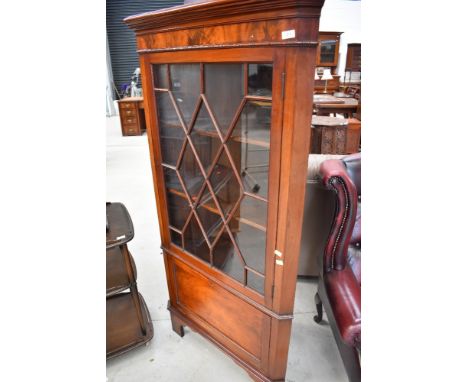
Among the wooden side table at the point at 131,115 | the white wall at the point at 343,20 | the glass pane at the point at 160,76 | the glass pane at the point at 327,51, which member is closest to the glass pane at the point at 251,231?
the glass pane at the point at 160,76

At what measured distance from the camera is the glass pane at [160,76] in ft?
3.27

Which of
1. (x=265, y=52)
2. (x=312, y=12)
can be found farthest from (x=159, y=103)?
(x=312, y=12)

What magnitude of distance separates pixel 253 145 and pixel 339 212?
1.70 feet

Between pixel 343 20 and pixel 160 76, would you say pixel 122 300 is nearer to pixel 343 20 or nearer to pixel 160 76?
pixel 160 76

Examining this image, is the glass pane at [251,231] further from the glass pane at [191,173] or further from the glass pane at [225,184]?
the glass pane at [191,173]

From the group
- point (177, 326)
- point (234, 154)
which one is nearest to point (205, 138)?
point (234, 154)

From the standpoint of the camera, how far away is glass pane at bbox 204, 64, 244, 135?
818 millimetres

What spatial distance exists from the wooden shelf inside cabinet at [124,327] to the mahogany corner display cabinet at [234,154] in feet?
1.11

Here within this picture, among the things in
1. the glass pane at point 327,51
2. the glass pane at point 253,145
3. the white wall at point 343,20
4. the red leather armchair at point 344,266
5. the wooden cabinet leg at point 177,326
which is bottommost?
the wooden cabinet leg at point 177,326

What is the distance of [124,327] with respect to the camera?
1.48m

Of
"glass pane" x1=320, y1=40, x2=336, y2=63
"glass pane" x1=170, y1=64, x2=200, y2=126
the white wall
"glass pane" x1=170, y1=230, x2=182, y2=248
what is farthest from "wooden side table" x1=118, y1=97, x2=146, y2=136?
"glass pane" x1=170, y1=64, x2=200, y2=126

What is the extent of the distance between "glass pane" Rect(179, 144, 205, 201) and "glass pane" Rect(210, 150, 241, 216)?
7cm
